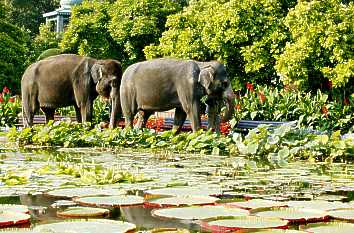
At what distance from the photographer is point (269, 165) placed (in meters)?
9.66

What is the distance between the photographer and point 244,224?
4.92 metres

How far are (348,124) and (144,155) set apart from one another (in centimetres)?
750

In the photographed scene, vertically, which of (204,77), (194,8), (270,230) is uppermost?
(194,8)

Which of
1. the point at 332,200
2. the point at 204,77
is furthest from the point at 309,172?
the point at 204,77

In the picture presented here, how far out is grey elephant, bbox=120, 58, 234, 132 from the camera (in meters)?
12.5

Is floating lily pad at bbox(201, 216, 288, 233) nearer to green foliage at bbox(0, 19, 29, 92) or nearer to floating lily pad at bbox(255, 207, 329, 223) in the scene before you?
floating lily pad at bbox(255, 207, 329, 223)

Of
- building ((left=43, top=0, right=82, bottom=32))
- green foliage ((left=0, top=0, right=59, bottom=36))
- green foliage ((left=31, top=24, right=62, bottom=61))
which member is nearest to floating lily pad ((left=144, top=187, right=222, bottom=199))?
green foliage ((left=31, top=24, right=62, bottom=61))

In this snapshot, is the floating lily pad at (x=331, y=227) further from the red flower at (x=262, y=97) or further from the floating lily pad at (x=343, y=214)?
the red flower at (x=262, y=97)

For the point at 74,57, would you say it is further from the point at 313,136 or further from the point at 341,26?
the point at 341,26

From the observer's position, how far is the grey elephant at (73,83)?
561 inches

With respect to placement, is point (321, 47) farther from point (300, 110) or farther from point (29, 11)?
point (29, 11)

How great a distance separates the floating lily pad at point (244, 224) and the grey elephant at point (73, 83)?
940 cm

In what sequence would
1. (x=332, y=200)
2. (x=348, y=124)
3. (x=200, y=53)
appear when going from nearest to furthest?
(x=332, y=200), (x=348, y=124), (x=200, y=53)

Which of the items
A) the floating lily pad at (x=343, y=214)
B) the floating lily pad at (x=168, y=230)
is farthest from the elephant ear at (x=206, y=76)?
the floating lily pad at (x=168, y=230)
